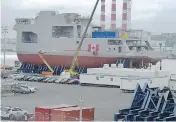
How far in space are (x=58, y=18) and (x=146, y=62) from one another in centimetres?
1026

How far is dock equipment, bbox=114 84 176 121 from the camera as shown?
45.4 ft

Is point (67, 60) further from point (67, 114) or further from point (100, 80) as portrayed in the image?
point (67, 114)

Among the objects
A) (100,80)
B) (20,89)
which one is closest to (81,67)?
(100,80)

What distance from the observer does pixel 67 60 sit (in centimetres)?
4159

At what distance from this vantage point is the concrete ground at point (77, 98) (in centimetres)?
1822

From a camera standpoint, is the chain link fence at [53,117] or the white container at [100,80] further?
the white container at [100,80]

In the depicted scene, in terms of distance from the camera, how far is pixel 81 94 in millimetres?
24609

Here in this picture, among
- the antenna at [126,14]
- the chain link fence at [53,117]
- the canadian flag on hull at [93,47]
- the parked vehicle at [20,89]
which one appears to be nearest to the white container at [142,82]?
the parked vehicle at [20,89]

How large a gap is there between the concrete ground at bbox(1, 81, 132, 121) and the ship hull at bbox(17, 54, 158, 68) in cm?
1237

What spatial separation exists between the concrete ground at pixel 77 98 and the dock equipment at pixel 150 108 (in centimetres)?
113

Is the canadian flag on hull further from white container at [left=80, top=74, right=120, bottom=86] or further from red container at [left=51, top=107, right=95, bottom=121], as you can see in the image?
red container at [left=51, top=107, right=95, bottom=121]

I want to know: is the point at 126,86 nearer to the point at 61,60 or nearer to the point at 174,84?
the point at 174,84

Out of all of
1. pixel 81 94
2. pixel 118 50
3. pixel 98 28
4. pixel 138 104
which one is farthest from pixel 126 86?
pixel 98 28

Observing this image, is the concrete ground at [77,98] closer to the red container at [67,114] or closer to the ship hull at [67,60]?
the red container at [67,114]
